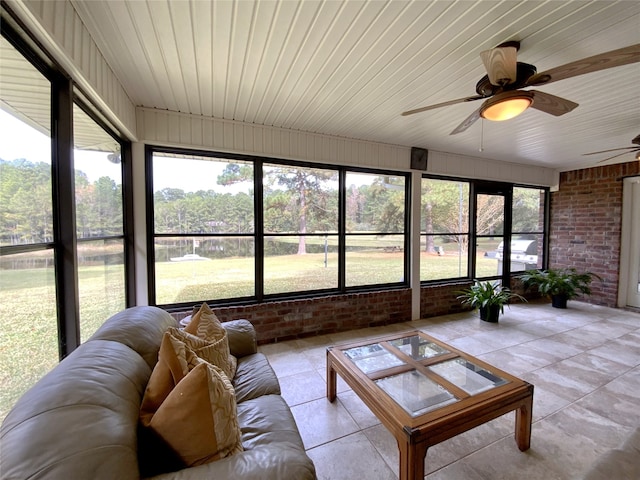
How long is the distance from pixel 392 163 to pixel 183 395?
366 cm

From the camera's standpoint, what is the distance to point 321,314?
11.5 feet

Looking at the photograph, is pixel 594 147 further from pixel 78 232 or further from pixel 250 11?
pixel 78 232

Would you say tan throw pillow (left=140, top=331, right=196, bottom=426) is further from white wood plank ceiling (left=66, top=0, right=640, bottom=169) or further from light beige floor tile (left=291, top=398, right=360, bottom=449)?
white wood plank ceiling (left=66, top=0, right=640, bottom=169)

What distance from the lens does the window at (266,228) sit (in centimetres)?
296

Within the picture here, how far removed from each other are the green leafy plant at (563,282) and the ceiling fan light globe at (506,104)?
172 inches

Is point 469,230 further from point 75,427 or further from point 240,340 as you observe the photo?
point 75,427

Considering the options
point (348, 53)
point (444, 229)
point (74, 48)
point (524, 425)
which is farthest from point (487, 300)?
point (74, 48)

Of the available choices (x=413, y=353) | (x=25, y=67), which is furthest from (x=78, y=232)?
(x=413, y=353)

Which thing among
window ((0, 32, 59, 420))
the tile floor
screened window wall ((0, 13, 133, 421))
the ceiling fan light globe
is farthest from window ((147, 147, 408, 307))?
the ceiling fan light globe

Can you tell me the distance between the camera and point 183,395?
95 centimetres

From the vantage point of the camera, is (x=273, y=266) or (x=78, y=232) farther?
(x=273, y=266)

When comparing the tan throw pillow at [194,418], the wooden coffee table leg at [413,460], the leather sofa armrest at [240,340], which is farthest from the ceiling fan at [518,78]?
the leather sofa armrest at [240,340]

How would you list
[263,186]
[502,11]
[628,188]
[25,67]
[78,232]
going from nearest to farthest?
[25,67] → [502,11] → [78,232] → [263,186] → [628,188]

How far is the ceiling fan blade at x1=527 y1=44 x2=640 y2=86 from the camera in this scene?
3.98 ft
